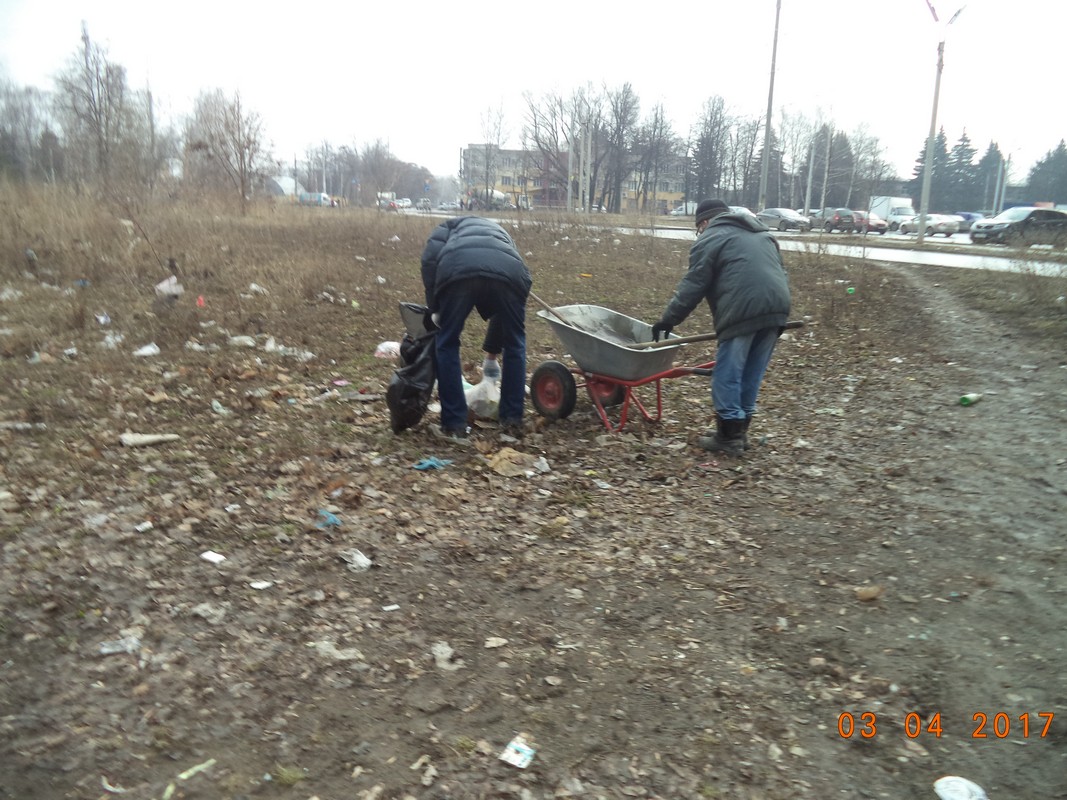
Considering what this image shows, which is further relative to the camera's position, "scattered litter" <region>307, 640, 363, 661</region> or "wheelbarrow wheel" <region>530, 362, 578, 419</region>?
"wheelbarrow wheel" <region>530, 362, 578, 419</region>

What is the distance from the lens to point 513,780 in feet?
7.44

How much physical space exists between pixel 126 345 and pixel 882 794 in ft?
24.3

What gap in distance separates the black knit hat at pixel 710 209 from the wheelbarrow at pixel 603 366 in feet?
3.01

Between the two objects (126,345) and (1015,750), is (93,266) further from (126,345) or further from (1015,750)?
(1015,750)

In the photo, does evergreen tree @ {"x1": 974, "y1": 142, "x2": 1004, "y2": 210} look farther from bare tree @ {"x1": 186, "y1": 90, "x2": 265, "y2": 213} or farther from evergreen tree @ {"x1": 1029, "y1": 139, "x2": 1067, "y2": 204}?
bare tree @ {"x1": 186, "y1": 90, "x2": 265, "y2": 213}

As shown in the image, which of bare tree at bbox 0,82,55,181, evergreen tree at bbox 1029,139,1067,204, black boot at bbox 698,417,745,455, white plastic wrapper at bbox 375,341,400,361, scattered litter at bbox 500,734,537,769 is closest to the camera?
scattered litter at bbox 500,734,537,769

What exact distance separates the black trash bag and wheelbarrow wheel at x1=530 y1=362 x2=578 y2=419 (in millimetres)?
1043

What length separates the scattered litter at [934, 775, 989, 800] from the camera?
7.24ft

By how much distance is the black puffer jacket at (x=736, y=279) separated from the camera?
4.92 metres

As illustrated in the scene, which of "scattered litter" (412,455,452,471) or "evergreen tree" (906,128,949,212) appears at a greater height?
"evergreen tree" (906,128,949,212)

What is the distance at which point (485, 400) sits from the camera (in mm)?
5676

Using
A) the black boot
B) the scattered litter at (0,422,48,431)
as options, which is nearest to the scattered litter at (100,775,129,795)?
the scattered litter at (0,422,48,431)

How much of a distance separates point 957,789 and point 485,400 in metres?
3.97

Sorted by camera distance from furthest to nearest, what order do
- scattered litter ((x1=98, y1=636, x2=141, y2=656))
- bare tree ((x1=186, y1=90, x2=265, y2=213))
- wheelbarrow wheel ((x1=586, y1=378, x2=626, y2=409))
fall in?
bare tree ((x1=186, y1=90, x2=265, y2=213)), wheelbarrow wheel ((x1=586, y1=378, x2=626, y2=409)), scattered litter ((x1=98, y1=636, x2=141, y2=656))
